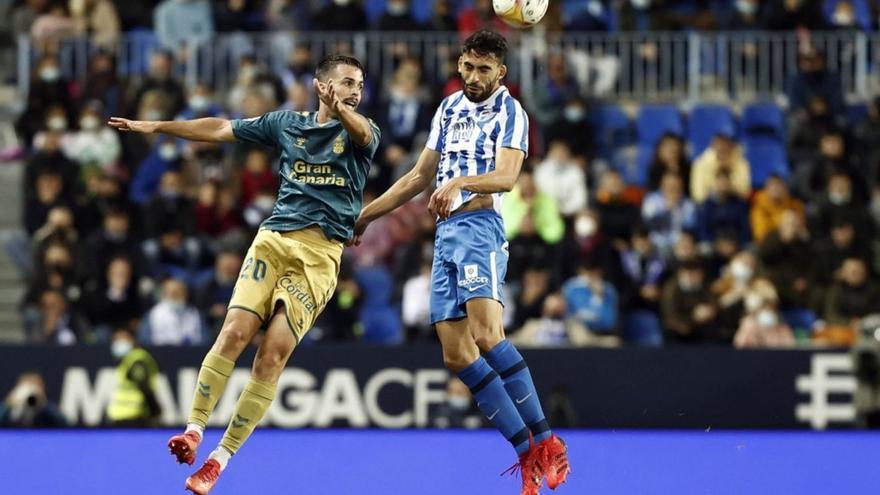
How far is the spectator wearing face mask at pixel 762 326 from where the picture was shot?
15.5m

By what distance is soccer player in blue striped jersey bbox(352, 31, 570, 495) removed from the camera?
29.6ft

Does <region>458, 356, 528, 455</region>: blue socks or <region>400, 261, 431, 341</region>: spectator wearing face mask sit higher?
<region>458, 356, 528, 455</region>: blue socks

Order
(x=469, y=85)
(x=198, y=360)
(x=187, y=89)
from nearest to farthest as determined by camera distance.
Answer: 1. (x=469, y=85)
2. (x=198, y=360)
3. (x=187, y=89)

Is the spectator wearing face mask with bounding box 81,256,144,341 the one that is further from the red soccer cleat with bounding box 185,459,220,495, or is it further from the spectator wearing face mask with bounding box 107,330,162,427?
the red soccer cleat with bounding box 185,459,220,495

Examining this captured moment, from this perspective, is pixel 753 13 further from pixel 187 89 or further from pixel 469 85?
pixel 469 85

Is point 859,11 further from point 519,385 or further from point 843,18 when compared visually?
point 519,385

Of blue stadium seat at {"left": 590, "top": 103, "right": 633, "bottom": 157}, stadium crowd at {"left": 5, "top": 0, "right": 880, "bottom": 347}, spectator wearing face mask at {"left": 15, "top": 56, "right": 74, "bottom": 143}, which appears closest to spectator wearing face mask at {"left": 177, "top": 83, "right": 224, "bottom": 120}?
stadium crowd at {"left": 5, "top": 0, "right": 880, "bottom": 347}

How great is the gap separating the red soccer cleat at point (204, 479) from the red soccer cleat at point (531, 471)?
1.57 metres

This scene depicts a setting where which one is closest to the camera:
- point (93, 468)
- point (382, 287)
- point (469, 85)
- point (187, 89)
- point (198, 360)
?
point (469, 85)

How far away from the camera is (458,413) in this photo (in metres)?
14.9

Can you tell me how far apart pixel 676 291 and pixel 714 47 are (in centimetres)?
428

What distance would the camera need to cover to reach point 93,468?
35.0 ft

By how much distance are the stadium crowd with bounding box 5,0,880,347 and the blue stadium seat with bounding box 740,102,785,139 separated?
0.11m

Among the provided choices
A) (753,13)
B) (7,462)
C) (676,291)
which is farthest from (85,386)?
(753,13)
